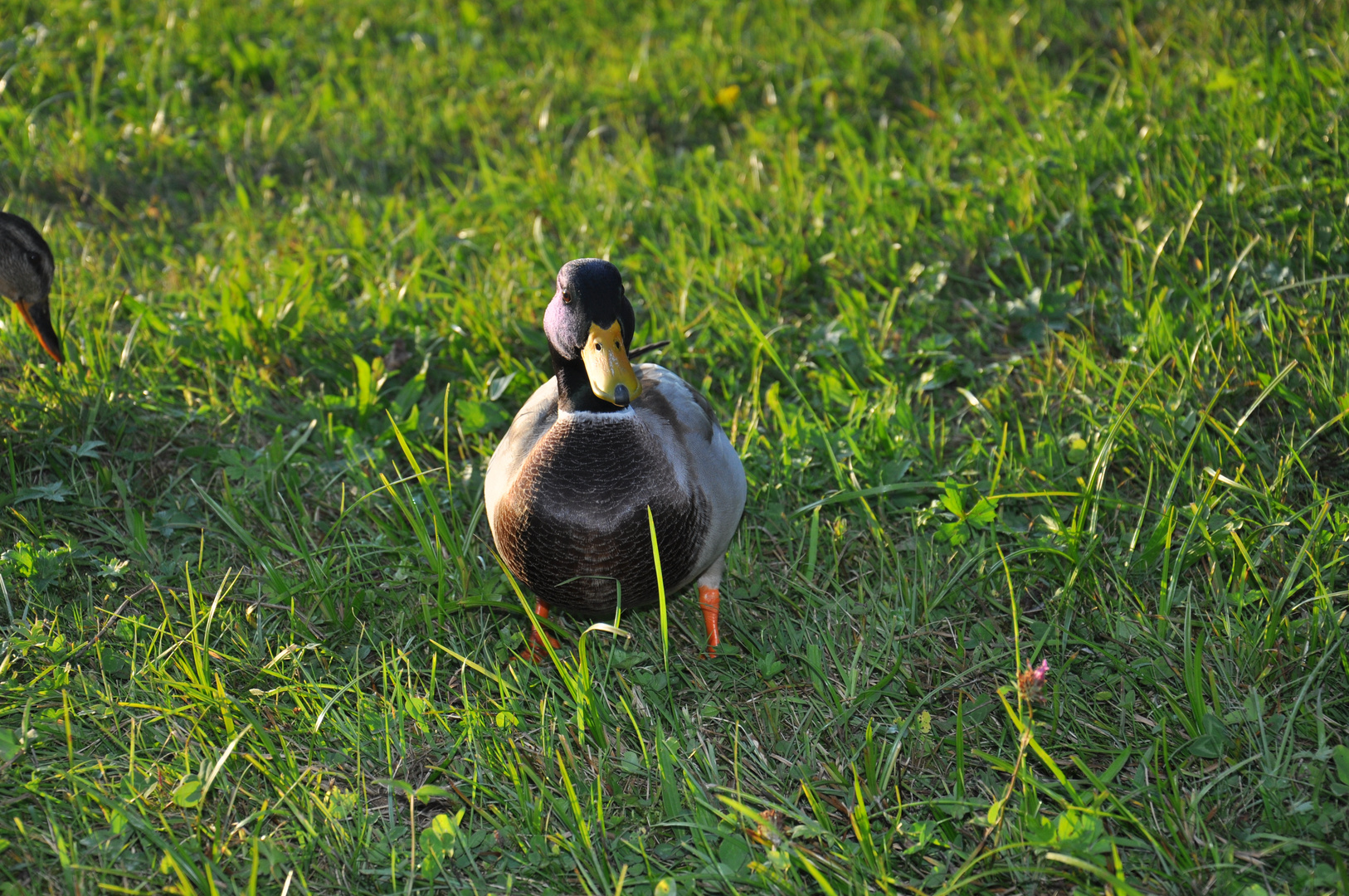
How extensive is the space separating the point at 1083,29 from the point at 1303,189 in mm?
1972

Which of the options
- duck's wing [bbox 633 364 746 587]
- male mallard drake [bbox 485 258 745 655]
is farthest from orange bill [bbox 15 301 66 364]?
duck's wing [bbox 633 364 746 587]

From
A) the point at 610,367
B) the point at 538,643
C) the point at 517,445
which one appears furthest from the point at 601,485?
the point at 538,643

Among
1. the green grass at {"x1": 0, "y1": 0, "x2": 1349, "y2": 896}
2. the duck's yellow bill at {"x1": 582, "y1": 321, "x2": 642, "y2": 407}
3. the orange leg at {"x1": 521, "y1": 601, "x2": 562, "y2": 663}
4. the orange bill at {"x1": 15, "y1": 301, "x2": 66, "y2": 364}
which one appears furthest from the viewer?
the orange bill at {"x1": 15, "y1": 301, "x2": 66, "y2": 364}

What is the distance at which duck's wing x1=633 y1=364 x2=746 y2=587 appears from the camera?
2607 millimetres

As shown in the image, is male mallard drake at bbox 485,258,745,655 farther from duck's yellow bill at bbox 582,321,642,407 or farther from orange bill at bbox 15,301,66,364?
orange bill at bbox 15,301,66,364

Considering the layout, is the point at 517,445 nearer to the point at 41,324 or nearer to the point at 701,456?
the point at 701,456

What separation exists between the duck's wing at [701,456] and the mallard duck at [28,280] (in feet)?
7.02

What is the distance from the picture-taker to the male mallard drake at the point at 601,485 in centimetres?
247

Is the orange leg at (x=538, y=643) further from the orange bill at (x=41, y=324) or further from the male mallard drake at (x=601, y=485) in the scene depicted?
the orange bill at (x=41, y=324)

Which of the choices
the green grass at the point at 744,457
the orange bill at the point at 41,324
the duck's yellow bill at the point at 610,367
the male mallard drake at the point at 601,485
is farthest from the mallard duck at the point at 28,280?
the duck's yellow bill at the point at 610,367

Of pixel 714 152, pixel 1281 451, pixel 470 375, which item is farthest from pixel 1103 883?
pixel 714 152

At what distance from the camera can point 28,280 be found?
354 cm

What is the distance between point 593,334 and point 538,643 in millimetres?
872

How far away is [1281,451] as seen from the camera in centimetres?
306
